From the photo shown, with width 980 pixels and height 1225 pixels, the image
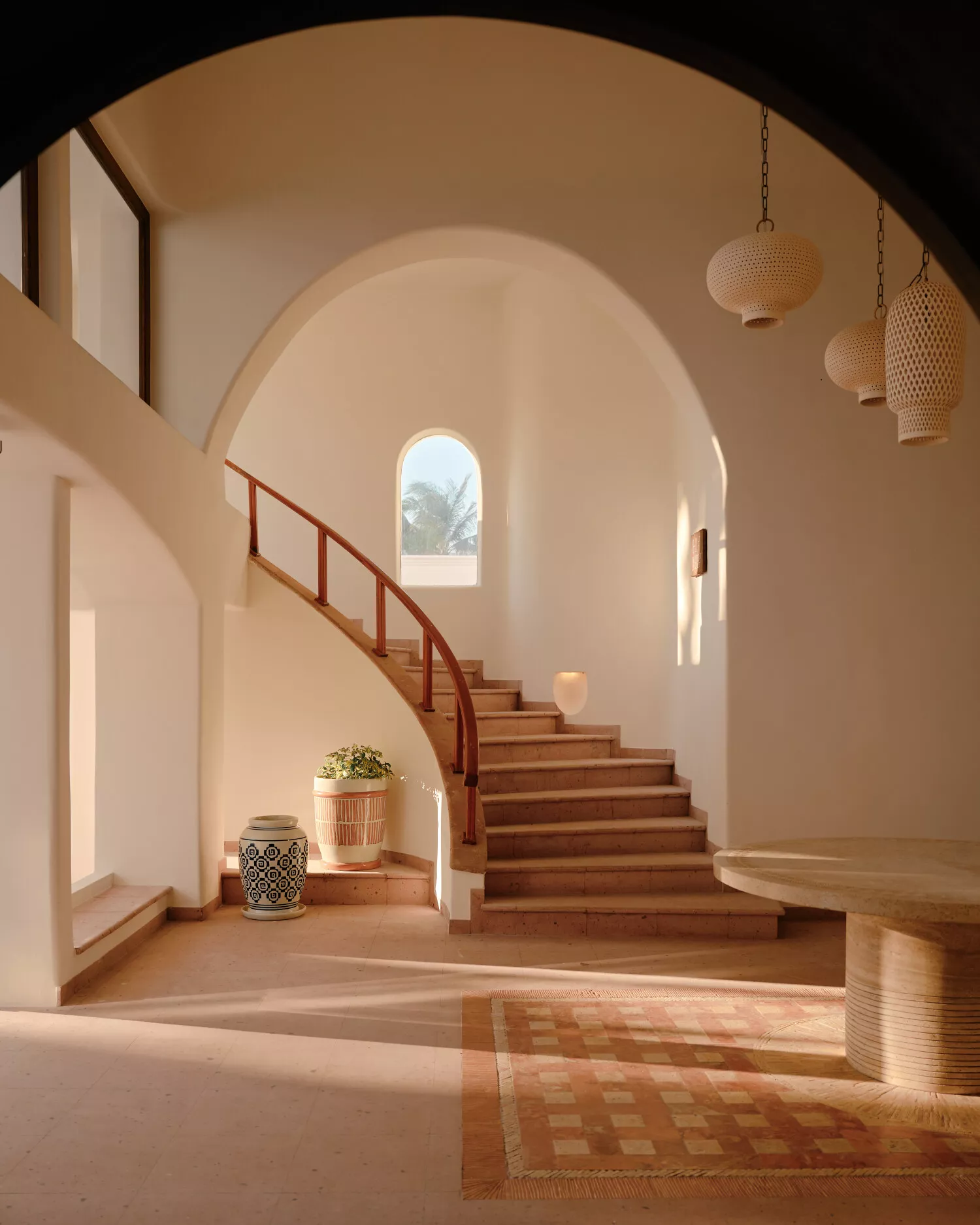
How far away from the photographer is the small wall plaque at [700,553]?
6.67 m

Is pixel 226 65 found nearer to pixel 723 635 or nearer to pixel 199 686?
pixel 199 686

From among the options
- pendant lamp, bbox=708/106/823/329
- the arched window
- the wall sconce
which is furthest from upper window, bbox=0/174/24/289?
the arched window

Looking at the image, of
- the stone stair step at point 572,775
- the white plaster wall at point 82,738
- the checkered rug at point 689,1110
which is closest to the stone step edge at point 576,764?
the stone stair step at point 572,775

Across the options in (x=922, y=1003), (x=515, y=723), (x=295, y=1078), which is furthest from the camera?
(x=515, y=723)

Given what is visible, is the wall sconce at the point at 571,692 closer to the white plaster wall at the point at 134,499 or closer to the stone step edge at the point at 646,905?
the stone step edge at the point at 646,905

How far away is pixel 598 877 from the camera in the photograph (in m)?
6.28

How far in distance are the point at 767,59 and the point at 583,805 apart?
595cm

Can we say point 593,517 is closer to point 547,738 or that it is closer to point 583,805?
point 547,738

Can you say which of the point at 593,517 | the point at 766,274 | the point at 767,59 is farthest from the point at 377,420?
the point at 767,59

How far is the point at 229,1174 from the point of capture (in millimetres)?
3094

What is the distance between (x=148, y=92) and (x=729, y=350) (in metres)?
3.64

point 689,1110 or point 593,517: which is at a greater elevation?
point 593,517

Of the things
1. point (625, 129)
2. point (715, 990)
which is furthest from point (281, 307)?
point (715, 990)

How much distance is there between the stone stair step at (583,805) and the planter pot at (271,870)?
1.25 m
